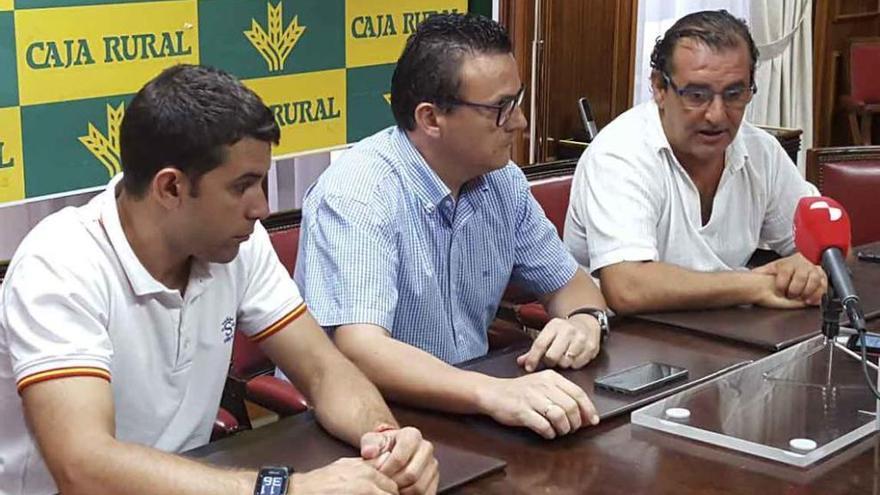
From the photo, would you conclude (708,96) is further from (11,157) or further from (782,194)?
(11,157)

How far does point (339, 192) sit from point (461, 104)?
27cm

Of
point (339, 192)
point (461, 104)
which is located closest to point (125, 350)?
point (339, 192)

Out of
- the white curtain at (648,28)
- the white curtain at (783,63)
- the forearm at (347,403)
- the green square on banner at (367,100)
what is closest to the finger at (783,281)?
the forearm at (347,403)

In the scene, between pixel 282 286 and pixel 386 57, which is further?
pixel 386 57

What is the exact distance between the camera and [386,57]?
143 inches

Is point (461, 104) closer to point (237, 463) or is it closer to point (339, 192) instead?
point (339, 192)

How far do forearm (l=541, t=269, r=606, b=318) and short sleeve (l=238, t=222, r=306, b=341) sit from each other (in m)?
0.65

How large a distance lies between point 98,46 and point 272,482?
5.50ft

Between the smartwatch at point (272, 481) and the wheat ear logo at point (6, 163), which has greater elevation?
the wheat ear logo at point (6, 163)

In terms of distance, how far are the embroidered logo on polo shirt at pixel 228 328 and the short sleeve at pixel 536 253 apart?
745mm

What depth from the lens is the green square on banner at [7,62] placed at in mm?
2748

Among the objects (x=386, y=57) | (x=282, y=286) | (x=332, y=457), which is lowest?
(x=332, y=457)

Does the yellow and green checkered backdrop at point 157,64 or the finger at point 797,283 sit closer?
the finger at point 797,283

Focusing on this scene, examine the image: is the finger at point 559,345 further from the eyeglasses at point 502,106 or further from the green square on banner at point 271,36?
the green square on banner at point 271,36
